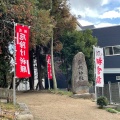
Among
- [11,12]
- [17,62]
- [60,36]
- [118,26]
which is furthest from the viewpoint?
[118,26]

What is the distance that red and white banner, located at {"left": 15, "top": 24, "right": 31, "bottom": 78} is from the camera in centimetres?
1168

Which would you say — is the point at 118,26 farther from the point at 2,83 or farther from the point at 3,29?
the point at 3,29

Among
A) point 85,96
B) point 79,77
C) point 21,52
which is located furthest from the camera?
point 79,77

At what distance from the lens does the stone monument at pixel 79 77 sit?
19.2 meters

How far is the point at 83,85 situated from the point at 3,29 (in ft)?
25.4

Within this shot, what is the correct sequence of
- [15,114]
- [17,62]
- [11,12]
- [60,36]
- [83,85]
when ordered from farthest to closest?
[60,36]
[83,85]
[11,12]
[17,62]
[15,114]

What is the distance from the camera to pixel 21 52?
11938 millimetres

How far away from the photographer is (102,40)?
3111cm

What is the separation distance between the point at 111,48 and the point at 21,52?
65.3 feet

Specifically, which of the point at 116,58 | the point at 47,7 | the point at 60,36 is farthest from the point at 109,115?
the point at 116,58

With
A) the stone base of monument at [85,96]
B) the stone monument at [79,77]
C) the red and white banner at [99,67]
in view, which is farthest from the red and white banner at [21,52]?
the stone monument at [79,77]

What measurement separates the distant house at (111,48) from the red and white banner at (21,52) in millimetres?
19435

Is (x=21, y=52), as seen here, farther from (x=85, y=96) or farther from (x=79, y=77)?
(x=79, y=77)

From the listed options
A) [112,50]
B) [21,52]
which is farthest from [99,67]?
[112,50]
